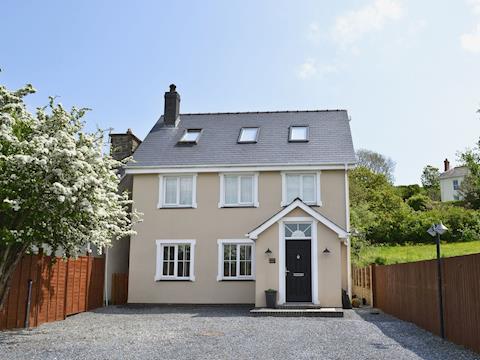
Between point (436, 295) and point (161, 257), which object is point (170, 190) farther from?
point (436, 295)

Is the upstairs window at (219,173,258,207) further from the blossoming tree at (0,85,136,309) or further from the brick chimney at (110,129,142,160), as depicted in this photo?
the blossoming tree at (0,85,136,309)

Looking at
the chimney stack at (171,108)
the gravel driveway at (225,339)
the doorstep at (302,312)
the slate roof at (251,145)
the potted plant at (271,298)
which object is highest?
the chimney stack at (171,108)

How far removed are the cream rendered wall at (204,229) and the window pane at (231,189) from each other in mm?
390

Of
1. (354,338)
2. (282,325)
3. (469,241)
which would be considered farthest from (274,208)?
(469,241)

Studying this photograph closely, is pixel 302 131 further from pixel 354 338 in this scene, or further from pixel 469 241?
pixel 469 241

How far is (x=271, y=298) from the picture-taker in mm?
18562

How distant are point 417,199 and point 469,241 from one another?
1581 cm

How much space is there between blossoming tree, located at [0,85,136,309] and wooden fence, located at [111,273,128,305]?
8.14 metres

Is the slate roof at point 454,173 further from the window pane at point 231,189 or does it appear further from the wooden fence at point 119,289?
the wooden fence at point 119,289

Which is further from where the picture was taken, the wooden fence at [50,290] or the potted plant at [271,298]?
the potted plant at [271,298]

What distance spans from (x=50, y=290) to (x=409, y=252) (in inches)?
943

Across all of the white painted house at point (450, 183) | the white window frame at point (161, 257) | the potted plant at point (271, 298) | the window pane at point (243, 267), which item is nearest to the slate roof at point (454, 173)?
the white painted house at point (450, 183)

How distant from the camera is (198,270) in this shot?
2142 centimetres

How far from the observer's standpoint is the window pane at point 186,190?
874 inches
